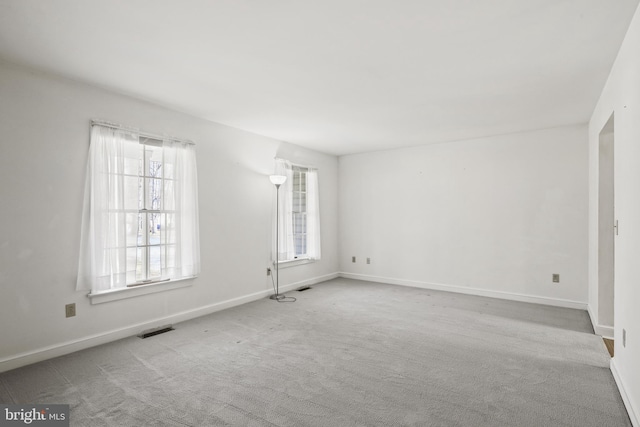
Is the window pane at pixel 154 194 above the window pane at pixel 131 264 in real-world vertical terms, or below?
above

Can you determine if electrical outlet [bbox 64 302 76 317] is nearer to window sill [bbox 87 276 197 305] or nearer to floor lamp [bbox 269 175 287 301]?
window sill [bbox 87 276 197 305]

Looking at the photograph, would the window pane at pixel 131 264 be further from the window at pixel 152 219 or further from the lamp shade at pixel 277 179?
the lamp shade at pixel 277 179

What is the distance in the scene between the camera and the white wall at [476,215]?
4.69 metres

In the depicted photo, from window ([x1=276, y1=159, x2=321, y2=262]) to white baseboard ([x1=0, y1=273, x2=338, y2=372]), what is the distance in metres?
1.12

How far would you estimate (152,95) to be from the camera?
353 centimetres

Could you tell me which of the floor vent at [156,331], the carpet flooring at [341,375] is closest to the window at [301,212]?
the carpet flooring at [341,375]

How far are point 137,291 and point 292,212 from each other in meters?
2.72

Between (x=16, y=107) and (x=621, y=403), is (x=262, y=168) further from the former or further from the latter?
(x=621, y=403)

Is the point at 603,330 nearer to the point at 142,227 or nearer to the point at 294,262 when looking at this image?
the point at 294,262

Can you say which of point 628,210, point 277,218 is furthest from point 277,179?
point 628,210

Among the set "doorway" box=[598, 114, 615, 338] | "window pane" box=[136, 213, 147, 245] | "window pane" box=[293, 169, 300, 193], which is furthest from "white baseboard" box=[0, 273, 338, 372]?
"doorway" box=[598, 114, 615, 338]

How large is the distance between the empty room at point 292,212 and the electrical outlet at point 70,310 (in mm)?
21

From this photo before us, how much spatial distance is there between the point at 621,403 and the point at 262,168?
4.54m

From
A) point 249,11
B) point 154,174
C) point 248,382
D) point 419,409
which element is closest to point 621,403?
point 419,409
